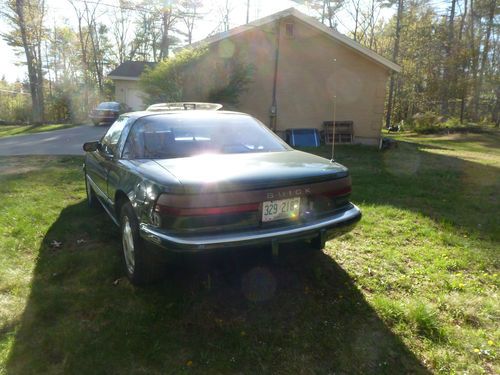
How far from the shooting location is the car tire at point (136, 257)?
108 inches

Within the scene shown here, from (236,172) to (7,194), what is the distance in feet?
16.8

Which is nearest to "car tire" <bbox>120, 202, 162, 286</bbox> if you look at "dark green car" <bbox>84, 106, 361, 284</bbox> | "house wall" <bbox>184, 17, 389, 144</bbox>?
"dark green car" <bbox>84, 106, 361, 284</bbox>

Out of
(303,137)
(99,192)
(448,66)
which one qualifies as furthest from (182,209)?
(448,66)

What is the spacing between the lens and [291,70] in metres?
13.2

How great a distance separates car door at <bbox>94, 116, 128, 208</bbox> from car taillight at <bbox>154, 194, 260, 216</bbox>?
1322mm

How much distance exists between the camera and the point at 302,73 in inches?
523

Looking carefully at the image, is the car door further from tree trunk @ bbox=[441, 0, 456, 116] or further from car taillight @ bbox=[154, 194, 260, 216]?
tree trunk @ bbox=[441, 0, 456, 116]

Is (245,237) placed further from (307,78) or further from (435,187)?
(307,78)

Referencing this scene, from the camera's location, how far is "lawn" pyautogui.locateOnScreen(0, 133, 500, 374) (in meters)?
2.27

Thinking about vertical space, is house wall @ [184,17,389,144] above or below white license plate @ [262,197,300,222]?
above

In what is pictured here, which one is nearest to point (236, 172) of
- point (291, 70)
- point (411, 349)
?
point (411, 349)

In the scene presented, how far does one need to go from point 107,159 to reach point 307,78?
1091 centimetres

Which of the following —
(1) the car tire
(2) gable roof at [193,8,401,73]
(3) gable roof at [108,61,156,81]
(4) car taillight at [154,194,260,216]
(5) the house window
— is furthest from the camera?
(3) gable roof at [108,61,156,81]

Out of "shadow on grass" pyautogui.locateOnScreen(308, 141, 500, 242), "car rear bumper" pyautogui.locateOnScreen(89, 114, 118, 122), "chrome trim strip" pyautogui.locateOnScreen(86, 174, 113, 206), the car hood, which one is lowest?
"shadow on grass" pyautogui.locateOnScreen(308, 141, 500, 242)
